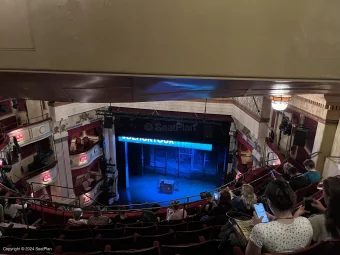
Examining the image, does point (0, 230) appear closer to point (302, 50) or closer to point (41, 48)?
point (41, 48)

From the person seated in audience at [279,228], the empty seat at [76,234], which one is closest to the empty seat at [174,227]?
the empty seat at [76,234]

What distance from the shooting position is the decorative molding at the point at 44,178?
10.8 m

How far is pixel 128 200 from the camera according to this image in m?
14.6

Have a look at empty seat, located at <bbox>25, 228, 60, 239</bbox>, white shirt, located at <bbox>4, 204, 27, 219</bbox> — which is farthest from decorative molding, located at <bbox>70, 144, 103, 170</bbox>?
empty seat, located at <bbox>25, 228, 60, 239</bbox>

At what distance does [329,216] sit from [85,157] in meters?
12.9

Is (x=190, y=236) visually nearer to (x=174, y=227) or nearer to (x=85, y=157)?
(x=174, y=227)

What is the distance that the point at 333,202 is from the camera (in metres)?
2.02

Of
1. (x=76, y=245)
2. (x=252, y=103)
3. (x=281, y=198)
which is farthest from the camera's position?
(x=252, y=103)

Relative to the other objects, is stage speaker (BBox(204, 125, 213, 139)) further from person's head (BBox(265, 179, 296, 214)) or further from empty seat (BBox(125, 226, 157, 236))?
person's head (BBox(265, 179, 296, 214))

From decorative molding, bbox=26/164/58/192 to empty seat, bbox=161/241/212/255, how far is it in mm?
9258

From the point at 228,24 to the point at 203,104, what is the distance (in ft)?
35.0

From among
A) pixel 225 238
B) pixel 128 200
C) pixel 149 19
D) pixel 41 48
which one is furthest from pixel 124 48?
pixel 128 200

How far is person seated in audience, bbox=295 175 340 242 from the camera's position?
6.56ft

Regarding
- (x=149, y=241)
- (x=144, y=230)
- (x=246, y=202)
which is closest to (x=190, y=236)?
(x=149, y=241)
